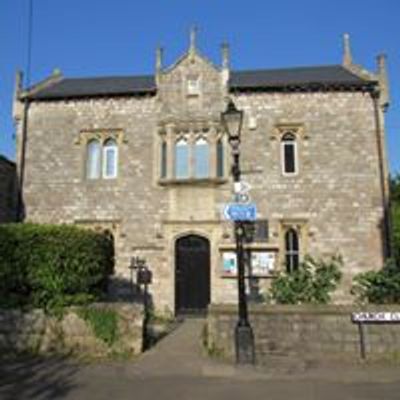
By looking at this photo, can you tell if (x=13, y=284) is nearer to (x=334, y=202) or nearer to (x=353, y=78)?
(x=334, y=202)

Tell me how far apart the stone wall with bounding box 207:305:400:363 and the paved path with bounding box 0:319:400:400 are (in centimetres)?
45

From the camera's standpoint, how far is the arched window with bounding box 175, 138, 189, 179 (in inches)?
742

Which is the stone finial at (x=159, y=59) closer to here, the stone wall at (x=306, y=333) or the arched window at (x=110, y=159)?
the arched window at (x=110, y=159)

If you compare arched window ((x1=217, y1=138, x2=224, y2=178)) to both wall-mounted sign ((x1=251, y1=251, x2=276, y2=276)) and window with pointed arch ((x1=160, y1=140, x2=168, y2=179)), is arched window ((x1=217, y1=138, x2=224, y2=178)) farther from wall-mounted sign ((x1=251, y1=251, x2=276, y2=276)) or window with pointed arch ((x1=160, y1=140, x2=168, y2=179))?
wall-mounted sign ((x1=251, y1=251, x2=276, y2=276))

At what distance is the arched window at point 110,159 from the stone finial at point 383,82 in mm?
9634

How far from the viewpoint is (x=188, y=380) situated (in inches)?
331

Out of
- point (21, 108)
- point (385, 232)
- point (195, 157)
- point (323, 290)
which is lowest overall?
point (323, 290)

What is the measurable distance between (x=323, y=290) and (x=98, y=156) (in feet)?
34.3

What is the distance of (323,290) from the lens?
12.1 m

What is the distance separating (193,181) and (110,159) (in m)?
3.30

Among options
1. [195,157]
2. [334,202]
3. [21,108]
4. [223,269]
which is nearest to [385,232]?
[334,202]

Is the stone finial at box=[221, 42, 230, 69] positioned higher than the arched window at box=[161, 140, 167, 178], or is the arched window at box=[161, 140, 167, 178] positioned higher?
the stone finial at box=[221, 42, 230, 69]

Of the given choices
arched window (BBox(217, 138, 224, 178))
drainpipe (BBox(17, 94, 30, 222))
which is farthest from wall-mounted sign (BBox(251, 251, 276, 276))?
drainpipe (BBox(17, 94, 30, 222))

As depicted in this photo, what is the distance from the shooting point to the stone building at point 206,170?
17.9 metres
